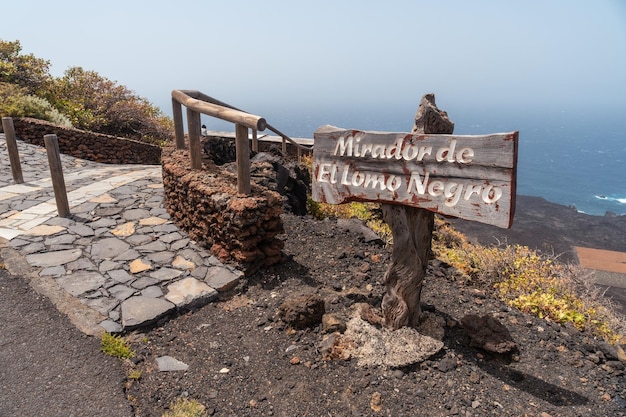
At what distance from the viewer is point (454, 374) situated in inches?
134

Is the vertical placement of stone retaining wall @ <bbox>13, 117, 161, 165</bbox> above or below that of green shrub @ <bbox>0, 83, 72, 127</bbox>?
below

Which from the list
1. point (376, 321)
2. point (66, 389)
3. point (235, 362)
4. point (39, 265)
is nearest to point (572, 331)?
point (376, 321)

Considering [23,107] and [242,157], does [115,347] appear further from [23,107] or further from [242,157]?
[23,107]

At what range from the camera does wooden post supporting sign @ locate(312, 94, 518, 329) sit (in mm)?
2943

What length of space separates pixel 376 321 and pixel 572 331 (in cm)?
213

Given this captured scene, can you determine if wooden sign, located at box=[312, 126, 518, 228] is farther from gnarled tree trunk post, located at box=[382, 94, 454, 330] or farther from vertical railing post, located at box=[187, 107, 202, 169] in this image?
vertical railing post, located at box=[187, 107, 202, 169]

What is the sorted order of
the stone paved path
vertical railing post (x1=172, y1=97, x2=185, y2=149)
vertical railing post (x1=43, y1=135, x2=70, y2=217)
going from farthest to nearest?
vertical railing post (x1=172, y1=97, x2=185, y2=149) < vertical railing post (x1=43, y1=135, x2=70, y2=217) < the stone paved path

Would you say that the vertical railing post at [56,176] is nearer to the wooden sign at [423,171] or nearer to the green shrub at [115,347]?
the green shrub at [115,347]

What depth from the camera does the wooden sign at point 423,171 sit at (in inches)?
115

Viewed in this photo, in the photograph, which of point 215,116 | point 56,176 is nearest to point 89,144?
point 56,176

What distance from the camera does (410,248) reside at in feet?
12.0

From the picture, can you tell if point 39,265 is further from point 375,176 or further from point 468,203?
point 468,203

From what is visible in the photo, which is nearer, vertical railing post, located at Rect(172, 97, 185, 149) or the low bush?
the low bush

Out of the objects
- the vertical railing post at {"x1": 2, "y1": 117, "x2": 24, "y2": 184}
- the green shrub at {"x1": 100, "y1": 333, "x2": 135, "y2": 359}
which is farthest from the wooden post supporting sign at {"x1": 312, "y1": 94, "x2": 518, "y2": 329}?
the vertical railing post at {"x1": 2, "y1": 117, "x2": 24, "y2": 184}
